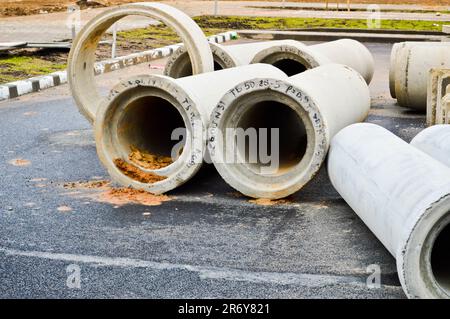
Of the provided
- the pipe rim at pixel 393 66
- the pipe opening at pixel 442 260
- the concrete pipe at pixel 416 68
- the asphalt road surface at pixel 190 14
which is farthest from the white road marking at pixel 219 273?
the asphalt road surface at pixel 190 14

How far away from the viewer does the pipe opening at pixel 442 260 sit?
14.0 ft

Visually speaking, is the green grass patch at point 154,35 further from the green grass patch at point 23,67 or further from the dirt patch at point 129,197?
the dirt patch at point 129,197

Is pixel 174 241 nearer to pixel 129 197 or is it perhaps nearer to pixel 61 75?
pixel 129 197

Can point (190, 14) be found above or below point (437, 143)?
below

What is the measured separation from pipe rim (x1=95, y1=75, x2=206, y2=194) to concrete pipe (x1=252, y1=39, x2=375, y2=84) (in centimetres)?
353

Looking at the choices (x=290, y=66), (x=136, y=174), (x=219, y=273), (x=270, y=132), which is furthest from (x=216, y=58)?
(x=219, y=273)

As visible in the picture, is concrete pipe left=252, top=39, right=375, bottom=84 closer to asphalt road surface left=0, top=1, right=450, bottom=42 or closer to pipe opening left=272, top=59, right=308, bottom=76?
pipe opening left=272, top=59, right=308, bottom=76

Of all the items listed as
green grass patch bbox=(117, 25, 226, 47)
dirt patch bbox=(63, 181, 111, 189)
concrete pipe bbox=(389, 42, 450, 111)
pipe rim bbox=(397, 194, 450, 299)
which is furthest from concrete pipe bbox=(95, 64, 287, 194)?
green grass patch bbox=(117, 25, 226, 47)

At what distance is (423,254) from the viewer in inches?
163

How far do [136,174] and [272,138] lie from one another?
1.23 meters

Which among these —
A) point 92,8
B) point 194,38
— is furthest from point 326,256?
point 92,8

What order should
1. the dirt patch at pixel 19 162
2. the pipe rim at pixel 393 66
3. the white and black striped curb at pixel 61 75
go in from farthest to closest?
the white and black striped curb at pixel 61 75 → the pipe rim at pixel 393 66 → the dirt patch at pixel 19 162

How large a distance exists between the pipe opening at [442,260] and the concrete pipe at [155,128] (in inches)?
87.3

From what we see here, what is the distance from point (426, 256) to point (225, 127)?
2.57 m
